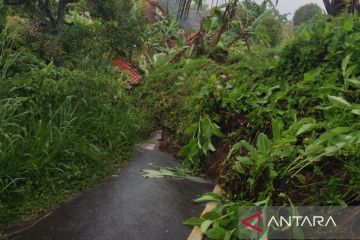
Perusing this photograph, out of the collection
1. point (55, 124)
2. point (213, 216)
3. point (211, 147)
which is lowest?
point (213, 216)

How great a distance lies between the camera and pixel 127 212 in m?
3.12

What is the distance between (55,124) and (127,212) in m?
1.21

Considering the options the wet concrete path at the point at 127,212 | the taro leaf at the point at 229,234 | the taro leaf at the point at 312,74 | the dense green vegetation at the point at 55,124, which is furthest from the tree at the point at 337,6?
the taro leaf at the point at 229,234

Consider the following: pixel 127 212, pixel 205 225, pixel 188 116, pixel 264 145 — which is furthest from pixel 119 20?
pixel 205 225

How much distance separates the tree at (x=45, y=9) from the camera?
19.2 feet

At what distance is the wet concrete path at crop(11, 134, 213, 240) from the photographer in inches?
109

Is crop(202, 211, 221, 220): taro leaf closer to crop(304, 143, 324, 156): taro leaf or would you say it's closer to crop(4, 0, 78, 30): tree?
crop(304, 143, 324, 156): taro leaf

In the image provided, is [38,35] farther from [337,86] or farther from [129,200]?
[337,86]

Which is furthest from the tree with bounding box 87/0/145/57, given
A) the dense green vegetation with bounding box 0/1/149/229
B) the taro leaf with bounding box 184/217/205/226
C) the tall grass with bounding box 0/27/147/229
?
the taro leaf with bounding box 184/217/205/226

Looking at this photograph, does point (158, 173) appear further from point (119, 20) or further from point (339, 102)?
point (119, 20)

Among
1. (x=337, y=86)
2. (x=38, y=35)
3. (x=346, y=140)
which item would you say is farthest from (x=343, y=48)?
(x=38, y=35)

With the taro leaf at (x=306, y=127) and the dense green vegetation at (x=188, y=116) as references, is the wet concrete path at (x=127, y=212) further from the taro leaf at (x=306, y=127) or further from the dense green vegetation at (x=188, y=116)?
the taro leaf at (x=306, y=127)

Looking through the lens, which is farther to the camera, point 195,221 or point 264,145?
point 264,145

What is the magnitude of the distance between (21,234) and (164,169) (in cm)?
171
